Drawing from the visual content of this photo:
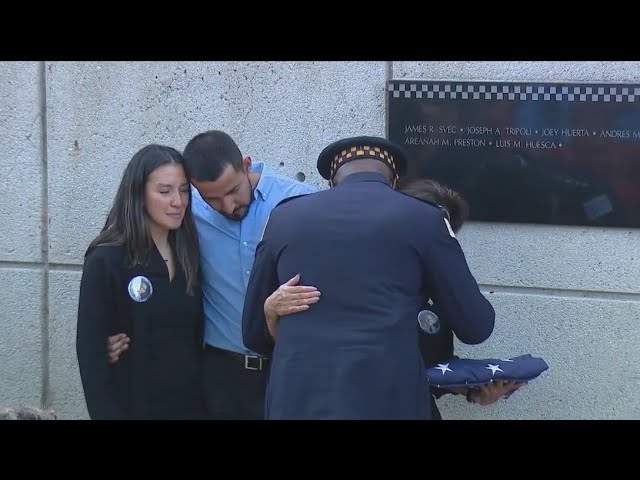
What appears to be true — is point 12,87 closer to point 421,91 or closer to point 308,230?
point 421,91

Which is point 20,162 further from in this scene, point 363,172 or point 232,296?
point 363,172

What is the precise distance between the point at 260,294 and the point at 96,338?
25.0 inches

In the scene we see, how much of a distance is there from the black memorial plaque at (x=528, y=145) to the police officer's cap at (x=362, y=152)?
1079 mm

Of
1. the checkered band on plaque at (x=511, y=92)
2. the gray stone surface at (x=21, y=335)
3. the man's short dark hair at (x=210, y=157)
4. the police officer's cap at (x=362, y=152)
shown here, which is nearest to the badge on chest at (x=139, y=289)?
the man's short dark hair at (x=210, y=157)

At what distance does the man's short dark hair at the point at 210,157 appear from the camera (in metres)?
3.13

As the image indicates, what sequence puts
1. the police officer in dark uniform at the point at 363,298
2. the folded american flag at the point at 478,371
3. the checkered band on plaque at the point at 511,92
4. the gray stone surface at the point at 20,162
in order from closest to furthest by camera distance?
1. the police officer in dark uniform at the point at 363,298
2. the folded american flag at the point at 478,371
3. the checkered band on plaque at the point at 511,92
4. the gray stone surface at the point at 20,162

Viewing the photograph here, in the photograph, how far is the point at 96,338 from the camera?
10.0 ft

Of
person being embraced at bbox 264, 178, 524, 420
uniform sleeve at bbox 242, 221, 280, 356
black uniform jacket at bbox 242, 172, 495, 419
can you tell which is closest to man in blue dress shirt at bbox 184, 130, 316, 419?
uniform sleeve at bbox 242, 221, 280, 356

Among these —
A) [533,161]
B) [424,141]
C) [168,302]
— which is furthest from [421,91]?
[168,302]

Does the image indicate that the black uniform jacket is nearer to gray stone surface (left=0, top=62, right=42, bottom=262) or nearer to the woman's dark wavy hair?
the woman's dark wavy hair

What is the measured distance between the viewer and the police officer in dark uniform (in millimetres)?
2568

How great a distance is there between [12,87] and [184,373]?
2137mm

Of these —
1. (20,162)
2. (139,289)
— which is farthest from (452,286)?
(20,162)

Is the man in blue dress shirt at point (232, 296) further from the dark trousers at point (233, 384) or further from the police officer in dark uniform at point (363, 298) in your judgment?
the police officer in dark uniform at point (363, 298)
